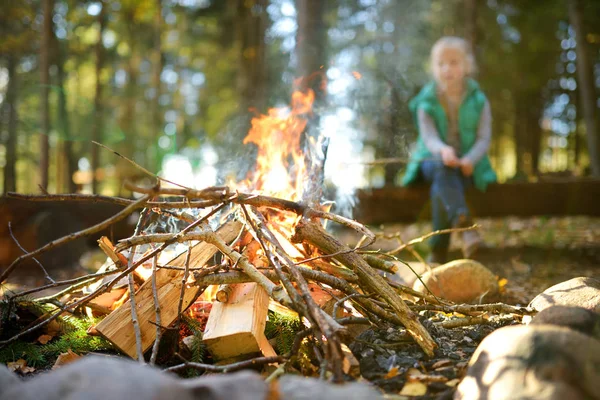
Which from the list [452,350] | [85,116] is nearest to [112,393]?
[452,350]

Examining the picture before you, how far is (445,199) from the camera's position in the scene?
464 cm

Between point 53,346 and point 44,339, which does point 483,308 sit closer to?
point 53,346

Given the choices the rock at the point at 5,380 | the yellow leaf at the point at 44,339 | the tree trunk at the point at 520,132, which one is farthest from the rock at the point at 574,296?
the tree trunk at the point at 520,132

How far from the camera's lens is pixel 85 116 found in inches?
578

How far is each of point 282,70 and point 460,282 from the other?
10.4 meters

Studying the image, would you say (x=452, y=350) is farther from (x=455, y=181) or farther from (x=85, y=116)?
(x=85, y=116)

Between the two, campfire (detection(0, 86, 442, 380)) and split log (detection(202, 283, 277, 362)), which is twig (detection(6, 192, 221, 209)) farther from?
split log (detection(202, 283, 277, 362))

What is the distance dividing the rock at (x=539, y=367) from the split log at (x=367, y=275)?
1.55 ft

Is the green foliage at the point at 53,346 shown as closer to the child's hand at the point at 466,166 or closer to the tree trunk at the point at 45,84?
the child's hand at the point at 466,166

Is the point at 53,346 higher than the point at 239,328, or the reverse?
the point at 239,328

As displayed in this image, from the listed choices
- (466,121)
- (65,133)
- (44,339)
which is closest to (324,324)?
(44,339)

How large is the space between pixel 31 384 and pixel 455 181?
4.32 m

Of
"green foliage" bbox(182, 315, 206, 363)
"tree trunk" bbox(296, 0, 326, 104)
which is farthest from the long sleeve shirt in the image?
"green foliage" bbox(182, 315, 206, 363)

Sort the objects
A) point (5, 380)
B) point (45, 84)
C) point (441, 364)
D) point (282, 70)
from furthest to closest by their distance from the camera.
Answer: point (282, 70), point (45, 84), point (441, 364), point (5, 380)
